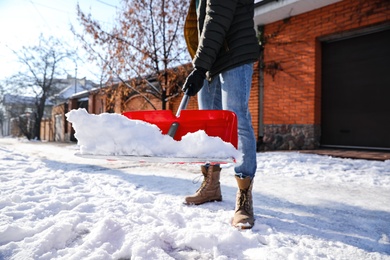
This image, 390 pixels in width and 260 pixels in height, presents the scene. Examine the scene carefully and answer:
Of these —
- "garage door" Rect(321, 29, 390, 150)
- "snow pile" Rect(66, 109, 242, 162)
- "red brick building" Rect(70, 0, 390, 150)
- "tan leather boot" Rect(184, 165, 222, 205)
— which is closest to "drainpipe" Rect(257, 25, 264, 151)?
"red brick building" Rect(70, 0, 390, 150)

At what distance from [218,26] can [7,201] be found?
80.5 inches

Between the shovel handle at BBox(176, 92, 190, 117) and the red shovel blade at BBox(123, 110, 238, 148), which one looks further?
the shovel handle at BBox(176, 92, 190, 117)

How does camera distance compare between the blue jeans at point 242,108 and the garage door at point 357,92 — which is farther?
the garage door at point 357,92

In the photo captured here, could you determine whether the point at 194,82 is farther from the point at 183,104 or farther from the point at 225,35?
the point at 225,35

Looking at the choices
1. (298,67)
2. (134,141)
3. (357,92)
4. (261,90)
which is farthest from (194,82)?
(261,90)

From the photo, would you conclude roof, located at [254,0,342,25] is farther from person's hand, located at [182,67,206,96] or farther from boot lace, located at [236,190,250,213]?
boot lace, located at [236,190,250,213]

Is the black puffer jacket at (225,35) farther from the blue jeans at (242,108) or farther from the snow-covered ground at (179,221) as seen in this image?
the snow-covered ground at (179,221)

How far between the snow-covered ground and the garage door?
2.88 metres

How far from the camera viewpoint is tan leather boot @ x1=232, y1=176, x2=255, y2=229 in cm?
149

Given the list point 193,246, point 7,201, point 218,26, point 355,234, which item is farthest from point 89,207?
point 355,234

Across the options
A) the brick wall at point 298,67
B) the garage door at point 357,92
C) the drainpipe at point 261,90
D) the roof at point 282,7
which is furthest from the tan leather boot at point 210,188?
the roof at point 282,7

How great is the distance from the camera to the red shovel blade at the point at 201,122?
4.55ft

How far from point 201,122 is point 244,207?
2.12 ft

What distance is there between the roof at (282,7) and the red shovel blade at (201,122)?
5192 millimetres
